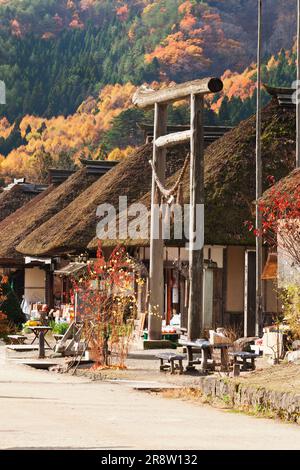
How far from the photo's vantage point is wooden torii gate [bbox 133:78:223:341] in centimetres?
2673

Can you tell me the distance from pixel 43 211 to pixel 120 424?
39.5 metres

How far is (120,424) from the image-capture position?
42.3 feet

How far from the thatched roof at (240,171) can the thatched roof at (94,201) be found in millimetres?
5867

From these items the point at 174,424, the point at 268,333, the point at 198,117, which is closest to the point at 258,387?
the point at 174,424

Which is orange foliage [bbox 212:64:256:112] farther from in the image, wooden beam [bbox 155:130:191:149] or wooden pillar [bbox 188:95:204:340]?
wooden pillar [bbox 188:95:204:340]

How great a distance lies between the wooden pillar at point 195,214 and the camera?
87.3ft

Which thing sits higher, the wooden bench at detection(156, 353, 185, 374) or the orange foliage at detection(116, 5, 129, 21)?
the orange foliage at detection(116, 5, 129, 21)

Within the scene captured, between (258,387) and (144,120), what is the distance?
110301 millimetres

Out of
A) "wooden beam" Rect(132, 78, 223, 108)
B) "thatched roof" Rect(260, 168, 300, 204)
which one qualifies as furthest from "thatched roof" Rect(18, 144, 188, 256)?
"thatched roof" Rect(260, 168, 300, 204)

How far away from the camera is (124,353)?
25094 mm

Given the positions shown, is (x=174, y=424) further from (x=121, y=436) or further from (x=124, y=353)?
(x=124, y=353)

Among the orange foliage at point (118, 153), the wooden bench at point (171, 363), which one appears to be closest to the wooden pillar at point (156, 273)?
the wooden bench at point (171, 363)

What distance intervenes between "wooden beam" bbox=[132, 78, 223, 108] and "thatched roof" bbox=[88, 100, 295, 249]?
375cm

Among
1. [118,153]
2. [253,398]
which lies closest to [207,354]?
[253,398]
